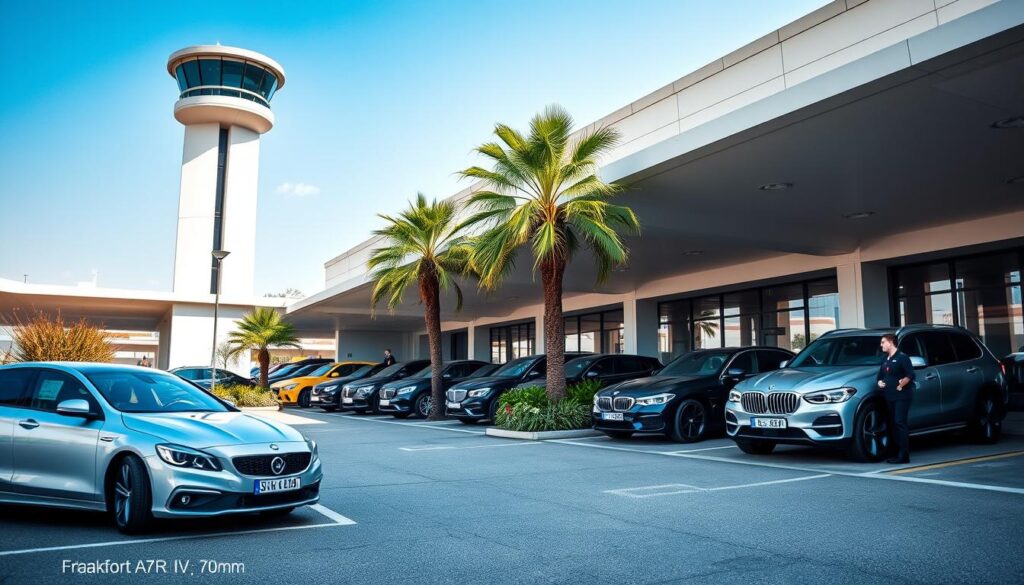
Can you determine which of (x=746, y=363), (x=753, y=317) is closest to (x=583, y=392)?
(x=746, y=363)

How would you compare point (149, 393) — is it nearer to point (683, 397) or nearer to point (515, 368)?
point (683, 397)

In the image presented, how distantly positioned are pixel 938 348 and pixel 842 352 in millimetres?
1410

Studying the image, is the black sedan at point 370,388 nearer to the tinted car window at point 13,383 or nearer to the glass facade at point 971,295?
the glass facade at point 971,295

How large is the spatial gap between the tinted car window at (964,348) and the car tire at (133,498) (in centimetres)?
1075

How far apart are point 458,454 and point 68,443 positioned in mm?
6638

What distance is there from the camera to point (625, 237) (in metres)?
18.1

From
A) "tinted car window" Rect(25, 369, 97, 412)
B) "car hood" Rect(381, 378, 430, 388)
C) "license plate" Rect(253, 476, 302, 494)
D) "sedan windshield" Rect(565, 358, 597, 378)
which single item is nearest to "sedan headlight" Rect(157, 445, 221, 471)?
"license plate" Rect(253, 476, 302, 494)

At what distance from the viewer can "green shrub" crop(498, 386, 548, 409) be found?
51.2 ft

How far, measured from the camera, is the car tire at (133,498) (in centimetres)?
578

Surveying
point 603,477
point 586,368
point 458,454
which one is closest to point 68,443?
point 603,477

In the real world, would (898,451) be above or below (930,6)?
below

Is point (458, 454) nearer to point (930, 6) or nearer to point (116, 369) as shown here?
point (116, 369)

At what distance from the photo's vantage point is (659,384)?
43.1 feet

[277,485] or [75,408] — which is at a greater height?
[75,408]
